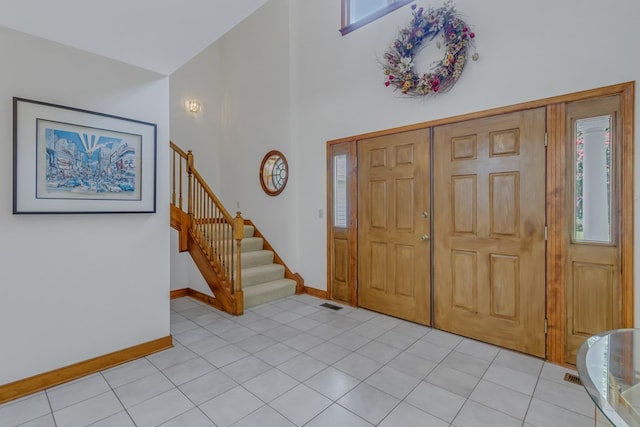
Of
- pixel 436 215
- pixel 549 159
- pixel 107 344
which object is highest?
pixel 549 159

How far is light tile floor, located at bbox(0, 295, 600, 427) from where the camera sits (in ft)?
6.03

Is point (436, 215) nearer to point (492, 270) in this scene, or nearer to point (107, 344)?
point (492, 270)

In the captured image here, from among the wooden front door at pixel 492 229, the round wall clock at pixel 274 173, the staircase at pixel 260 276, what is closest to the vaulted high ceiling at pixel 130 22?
the wooden front door at pixel 492 229

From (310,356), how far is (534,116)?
276cm

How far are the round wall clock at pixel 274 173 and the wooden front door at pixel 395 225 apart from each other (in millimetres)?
1398

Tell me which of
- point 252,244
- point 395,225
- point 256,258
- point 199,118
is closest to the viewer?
point 395,225

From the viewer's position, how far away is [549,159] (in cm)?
246

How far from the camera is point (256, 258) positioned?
15.0 ft

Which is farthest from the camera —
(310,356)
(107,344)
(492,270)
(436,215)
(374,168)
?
(374,168)

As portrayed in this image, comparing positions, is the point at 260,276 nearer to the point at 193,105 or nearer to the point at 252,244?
the point at 252,244

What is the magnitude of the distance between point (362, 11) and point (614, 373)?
4092mm

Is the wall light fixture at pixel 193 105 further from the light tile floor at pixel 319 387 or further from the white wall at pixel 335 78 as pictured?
the light tile floor at pixel 319 387

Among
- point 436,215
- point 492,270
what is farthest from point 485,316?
point 436,215

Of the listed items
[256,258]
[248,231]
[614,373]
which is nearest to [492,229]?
[614,373]
